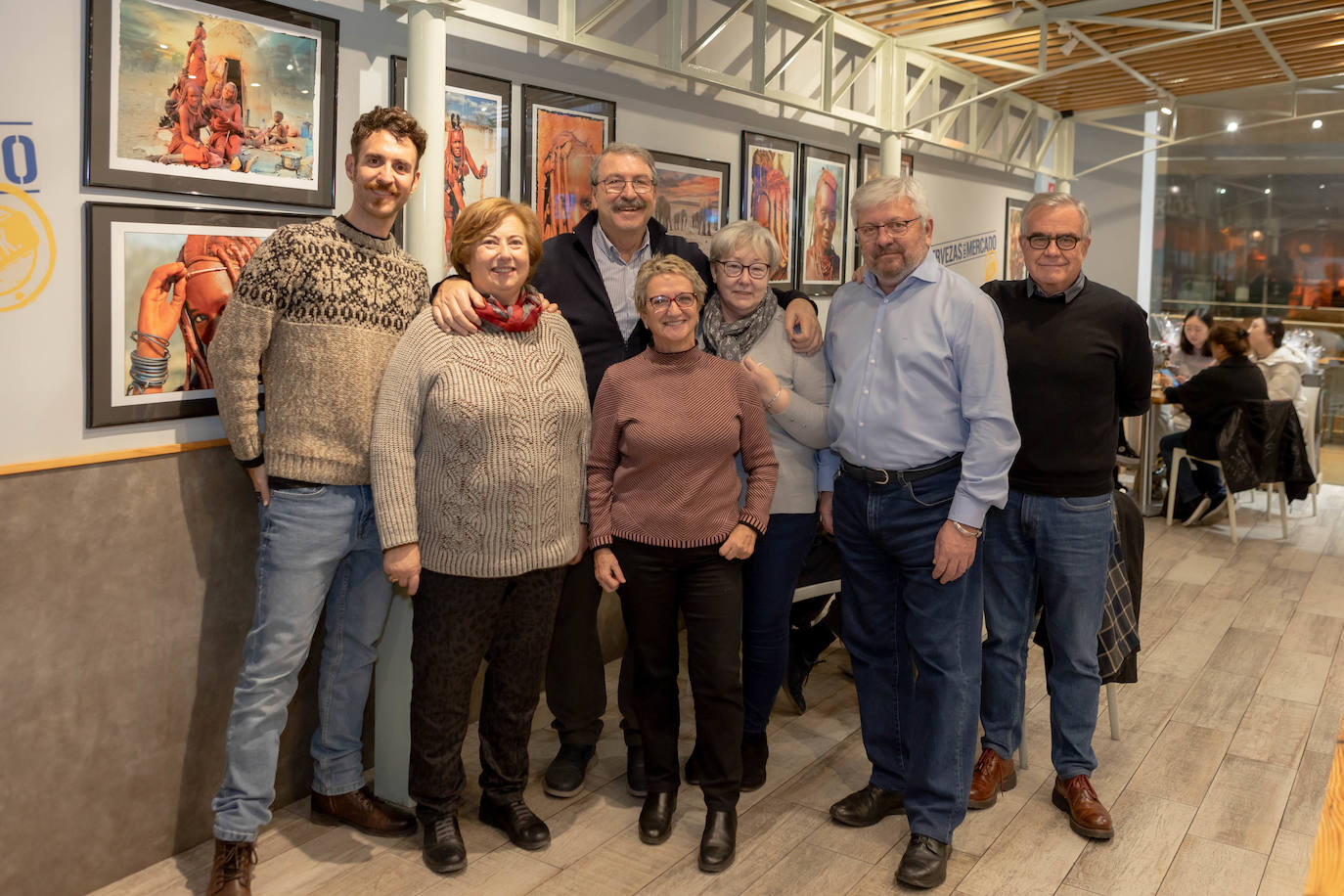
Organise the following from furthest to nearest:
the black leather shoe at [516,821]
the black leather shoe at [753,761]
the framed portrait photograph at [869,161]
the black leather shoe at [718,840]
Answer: the framed portrait photograph at [869,161]
the black leather shoe at [753,761]
the black leather shoe at [516,821]
the black leather shoe at [718,840]

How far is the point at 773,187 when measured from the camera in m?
5.62

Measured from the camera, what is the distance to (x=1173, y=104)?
343 inches

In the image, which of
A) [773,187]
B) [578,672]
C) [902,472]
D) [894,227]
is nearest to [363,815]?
[578,672]

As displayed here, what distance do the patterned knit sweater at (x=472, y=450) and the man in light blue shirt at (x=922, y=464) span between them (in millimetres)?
809

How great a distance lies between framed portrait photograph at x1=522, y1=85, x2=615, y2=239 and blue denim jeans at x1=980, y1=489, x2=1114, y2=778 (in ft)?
6.29

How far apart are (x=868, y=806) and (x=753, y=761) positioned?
395 mm

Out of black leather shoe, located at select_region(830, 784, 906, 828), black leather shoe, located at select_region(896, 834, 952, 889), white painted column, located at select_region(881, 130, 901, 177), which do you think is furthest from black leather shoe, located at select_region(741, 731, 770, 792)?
white painted column, located at select_region(881, 130, 901, 177)

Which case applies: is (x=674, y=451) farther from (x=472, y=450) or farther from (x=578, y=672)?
(x=578, y=672)

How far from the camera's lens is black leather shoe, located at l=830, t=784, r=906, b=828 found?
321 centimetres

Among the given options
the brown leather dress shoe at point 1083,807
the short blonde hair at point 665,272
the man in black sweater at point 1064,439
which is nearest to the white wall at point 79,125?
the short blonde hair at point 665,272

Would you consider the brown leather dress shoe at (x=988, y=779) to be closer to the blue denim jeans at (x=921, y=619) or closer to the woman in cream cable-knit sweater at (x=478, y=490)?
the blue denim jeans at (x=921, y=619)

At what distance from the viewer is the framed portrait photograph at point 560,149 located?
13.3 feet

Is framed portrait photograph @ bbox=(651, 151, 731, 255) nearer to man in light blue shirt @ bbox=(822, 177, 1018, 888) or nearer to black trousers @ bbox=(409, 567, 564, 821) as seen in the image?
man in light blue shirt @ bbox=(822, 177, 1018, 888)

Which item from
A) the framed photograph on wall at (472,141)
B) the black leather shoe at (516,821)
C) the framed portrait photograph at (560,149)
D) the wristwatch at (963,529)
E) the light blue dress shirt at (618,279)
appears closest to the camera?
the wristwatch at (963,529)
